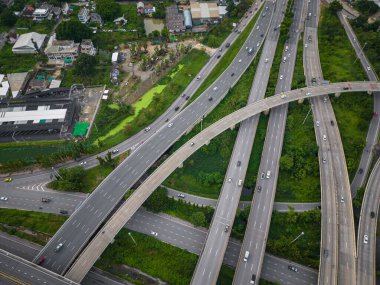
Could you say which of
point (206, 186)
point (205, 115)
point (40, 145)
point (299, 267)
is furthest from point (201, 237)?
point (40, 145)

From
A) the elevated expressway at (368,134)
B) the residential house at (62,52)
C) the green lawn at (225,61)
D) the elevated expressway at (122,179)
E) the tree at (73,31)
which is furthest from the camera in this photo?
the tree at (73,31)

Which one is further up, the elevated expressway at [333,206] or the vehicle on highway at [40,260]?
the elevated expressway at [333,206]

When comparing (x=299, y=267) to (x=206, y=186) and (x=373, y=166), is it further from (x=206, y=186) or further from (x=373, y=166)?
(x=373, y=166)

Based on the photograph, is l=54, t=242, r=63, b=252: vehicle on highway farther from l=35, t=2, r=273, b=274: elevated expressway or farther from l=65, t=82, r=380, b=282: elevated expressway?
l=65, t=82, r=380, b=282: elevated expressway

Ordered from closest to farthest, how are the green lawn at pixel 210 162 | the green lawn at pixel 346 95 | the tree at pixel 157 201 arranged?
the tree at pixel 157 201, the green lawn at pixel 210 162, the green lawn at pixel 346 95

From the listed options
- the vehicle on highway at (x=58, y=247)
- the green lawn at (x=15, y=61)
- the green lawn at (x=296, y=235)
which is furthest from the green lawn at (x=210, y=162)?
the green lawn at (x=15, y=61)

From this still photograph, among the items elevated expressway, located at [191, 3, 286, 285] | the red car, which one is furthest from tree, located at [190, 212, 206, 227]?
the red car

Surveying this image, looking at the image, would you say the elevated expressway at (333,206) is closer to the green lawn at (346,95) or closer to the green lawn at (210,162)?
the green lawn at (346,95)
